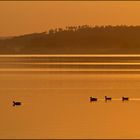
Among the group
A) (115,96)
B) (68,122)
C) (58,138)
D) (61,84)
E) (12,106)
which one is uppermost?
(61,84)

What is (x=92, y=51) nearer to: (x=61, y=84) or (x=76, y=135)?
(x=61, y=84)

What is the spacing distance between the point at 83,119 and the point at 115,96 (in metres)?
7.82

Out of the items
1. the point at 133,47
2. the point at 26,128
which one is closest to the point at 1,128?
the point at 26,128

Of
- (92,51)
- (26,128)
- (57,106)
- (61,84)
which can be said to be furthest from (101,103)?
(92,51)

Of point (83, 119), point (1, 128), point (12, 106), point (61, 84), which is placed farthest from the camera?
point (61, 84)

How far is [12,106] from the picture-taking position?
84.8ft

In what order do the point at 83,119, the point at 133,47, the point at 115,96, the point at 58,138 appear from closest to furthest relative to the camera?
the point at 58,138
the point at 83,119
the point at 115,96
the point at 133,47

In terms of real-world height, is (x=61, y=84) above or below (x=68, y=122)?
above

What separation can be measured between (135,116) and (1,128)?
4829 mm

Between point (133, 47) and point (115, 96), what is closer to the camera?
point (115, 96)

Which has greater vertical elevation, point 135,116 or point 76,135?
point 135,116

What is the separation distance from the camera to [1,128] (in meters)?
20.3

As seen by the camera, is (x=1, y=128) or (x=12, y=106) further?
(x=12, y=106)

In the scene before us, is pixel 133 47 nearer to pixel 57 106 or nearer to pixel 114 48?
pixel 114 48
